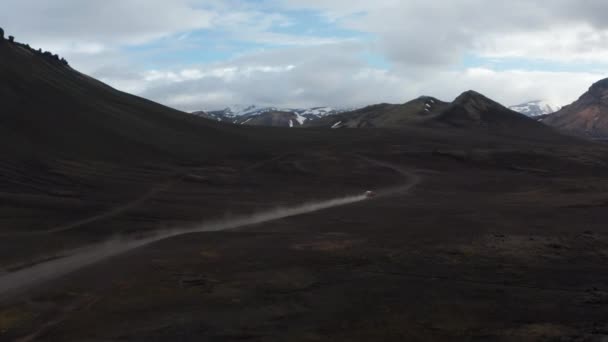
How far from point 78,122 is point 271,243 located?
165ft

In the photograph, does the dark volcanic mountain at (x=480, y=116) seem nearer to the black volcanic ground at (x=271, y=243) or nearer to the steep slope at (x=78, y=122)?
the black volcanic ground at (x=271, y=243)

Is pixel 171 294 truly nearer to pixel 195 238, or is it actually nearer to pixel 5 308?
pixel 5 308

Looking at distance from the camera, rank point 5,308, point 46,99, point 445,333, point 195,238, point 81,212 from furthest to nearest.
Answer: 1. point 46,99
2. point 81,212
3. point 195,238
4. point 5,308
5. point 445,333

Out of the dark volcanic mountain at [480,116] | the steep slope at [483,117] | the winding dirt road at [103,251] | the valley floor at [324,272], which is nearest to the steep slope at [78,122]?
the valley floor at [324,272]

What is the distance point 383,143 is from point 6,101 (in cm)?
6119

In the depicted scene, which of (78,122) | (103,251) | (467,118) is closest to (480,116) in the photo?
(467,118)

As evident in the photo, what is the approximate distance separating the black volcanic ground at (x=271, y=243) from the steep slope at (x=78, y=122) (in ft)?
1.20

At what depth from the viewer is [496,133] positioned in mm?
159125

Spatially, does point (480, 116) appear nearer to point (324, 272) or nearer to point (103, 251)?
point (103, 251)

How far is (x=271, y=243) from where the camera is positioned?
3475 centimetres

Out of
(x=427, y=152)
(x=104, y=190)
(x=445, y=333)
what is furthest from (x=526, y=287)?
(x=427, y=152)

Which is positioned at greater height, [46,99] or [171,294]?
[46,99]

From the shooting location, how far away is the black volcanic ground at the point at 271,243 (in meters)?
20.8

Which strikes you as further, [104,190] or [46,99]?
[46,99]
